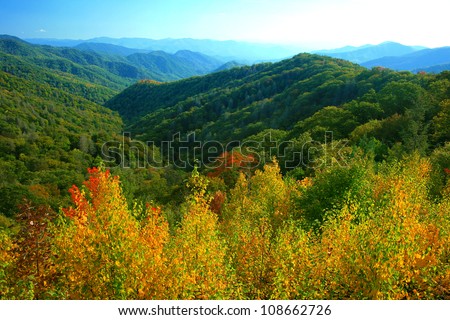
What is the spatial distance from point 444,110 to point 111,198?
8398 cm

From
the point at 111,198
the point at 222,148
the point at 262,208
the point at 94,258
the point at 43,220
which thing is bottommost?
the point at 222,148

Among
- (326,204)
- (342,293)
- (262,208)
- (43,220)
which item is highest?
(43,220)

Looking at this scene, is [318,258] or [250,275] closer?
[318,258]

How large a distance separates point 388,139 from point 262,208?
2112 inches

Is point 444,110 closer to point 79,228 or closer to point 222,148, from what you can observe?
point 79,228

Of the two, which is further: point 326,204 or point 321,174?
point 321,174

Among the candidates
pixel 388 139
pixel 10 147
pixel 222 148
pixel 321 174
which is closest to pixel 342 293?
pixel 321 174

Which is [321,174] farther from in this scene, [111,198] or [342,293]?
[111,198]

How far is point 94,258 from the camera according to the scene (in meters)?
17.5
